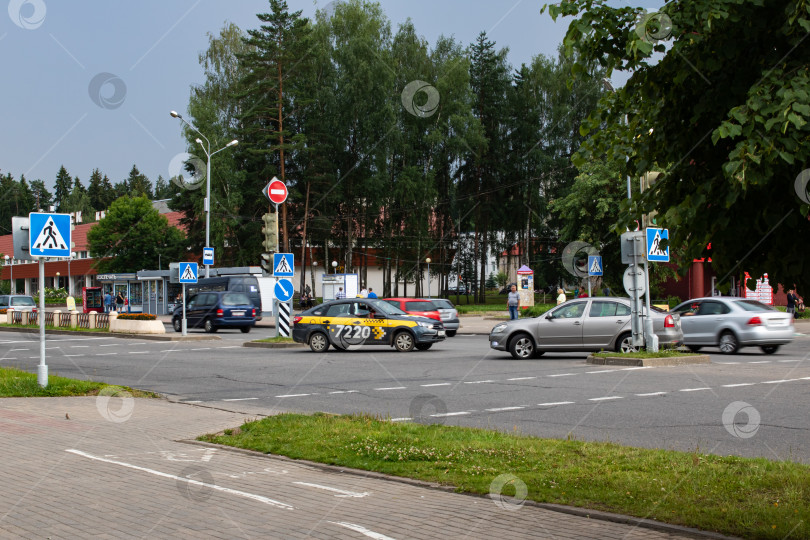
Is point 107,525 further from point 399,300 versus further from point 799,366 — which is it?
point 399,300

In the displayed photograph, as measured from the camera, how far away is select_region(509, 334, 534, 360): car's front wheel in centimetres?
2056

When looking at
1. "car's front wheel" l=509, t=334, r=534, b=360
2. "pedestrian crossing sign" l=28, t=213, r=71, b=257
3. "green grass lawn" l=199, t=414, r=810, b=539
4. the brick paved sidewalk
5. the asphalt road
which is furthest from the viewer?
"car's front wheel" l=509, t=334, r=534, b=360

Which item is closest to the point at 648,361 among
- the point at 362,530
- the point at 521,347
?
the point at 521,347

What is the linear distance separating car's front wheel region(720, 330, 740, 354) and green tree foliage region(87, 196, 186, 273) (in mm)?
69758

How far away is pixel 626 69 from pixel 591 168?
45.2m

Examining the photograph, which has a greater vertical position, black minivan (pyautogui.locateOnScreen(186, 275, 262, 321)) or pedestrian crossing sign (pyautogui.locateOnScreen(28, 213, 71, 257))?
pedestrian crossing sign (pyautogui.locateOnScreen(28, 213, 71, 257))

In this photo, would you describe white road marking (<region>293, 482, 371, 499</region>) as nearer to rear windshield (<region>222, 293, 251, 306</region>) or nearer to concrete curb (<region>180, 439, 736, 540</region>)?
concrete curb (<region>180, 439, 736, 540</region>)

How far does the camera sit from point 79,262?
94438 millimetres

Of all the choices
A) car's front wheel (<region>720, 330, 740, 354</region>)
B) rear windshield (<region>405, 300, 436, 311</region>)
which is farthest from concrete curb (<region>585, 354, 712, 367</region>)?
rear windshield (<region>405, 300, 436, 311</region>)

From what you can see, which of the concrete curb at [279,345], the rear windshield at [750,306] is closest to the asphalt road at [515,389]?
the rear windshield at [750,306]

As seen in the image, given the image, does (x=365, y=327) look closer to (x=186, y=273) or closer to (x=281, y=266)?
(x=281, y=266)

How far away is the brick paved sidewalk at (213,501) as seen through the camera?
5.51m

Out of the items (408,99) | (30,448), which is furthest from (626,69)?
(408,99)

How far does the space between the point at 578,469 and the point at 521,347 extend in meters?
13.7
